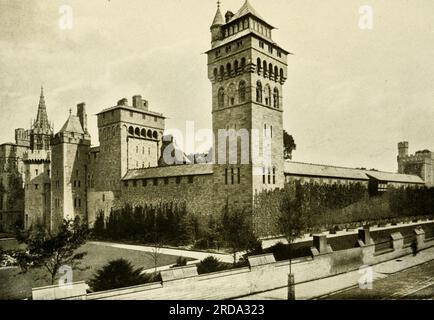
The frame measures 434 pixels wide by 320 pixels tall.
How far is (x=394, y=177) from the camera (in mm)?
50031

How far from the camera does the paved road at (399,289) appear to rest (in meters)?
13.7

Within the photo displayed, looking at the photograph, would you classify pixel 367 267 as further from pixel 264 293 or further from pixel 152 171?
pixel 152 171

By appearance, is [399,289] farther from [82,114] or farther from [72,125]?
[82,114]

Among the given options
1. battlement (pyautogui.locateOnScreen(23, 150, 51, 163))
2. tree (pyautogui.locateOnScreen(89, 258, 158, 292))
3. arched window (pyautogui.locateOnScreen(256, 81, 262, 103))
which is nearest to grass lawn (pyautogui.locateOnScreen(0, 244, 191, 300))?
Result: tree (pyautogui.locateOnScreen(89, 258, 158, 292))

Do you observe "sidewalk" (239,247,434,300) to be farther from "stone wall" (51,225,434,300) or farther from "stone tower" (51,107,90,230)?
"stone tower" (51,107,90,230)

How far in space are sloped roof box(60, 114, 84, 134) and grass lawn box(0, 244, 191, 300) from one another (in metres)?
16.9

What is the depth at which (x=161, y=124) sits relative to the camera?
42688mm

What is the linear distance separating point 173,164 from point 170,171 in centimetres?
181

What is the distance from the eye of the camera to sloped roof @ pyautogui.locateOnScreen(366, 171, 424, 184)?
45906 mm

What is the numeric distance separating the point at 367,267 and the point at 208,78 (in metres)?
17.7

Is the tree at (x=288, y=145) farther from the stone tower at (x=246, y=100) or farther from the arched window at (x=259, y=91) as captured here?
the arched window at (x=259, y=91)

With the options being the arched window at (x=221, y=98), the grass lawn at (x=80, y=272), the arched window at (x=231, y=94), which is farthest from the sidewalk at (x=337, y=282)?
the arched window at (x=221, y=98)

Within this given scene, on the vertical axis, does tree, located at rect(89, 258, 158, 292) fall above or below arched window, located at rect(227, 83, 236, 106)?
below

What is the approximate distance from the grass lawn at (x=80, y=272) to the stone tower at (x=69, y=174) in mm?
11429
